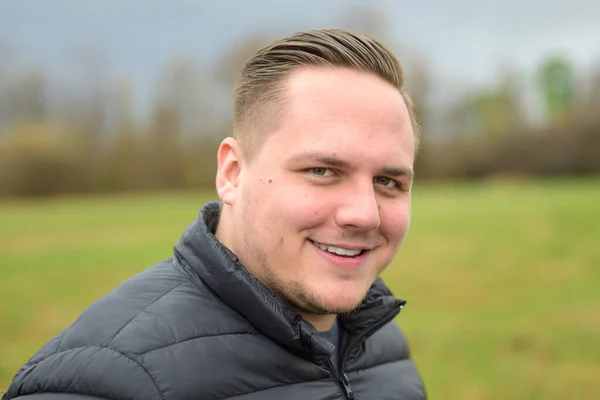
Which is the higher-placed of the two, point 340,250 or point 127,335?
point 340,250

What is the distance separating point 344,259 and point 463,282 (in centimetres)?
1151

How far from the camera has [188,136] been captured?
42.3m

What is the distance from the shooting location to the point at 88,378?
5.55 ft

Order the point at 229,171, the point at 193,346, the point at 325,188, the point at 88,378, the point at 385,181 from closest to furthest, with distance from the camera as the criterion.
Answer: the point at 88,378, the point at 193,346, the point at 325,188, the point at 385,181, the point at 229,171

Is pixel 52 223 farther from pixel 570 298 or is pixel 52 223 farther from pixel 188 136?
pixel 188 136

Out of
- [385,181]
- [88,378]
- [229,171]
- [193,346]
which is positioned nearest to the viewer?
[88,378]

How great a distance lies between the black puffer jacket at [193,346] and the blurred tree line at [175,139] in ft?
117

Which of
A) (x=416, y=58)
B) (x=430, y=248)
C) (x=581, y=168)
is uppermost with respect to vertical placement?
(x=416, y=58)

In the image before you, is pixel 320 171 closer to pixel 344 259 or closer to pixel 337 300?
pixel 344 259

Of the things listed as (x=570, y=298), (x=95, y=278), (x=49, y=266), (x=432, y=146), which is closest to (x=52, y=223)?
(x=49, y=266)

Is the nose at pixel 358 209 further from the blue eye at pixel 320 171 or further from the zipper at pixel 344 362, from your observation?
the zipper at pixel 344 362

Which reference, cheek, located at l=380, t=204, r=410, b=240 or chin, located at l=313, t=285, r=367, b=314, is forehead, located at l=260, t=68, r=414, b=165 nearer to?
cheek, located at l=380, t=204, r=410, b=240

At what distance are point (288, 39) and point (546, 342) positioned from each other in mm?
8358

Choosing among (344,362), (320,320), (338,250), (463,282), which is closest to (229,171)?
(338,250)
